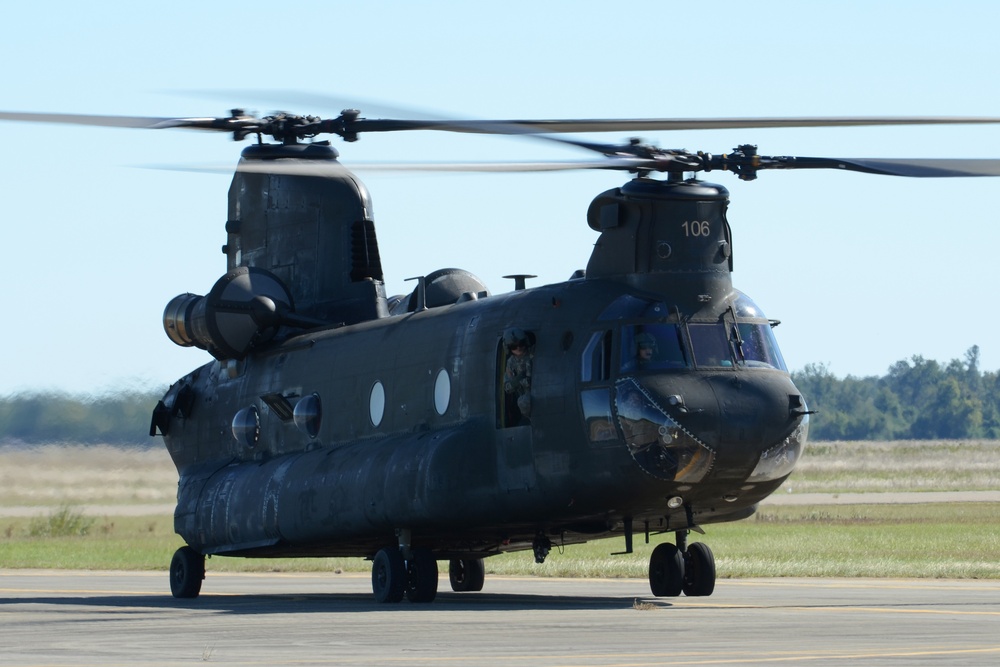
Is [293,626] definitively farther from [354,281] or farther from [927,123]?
[354,281]

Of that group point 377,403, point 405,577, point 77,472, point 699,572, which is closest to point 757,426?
point 699,572

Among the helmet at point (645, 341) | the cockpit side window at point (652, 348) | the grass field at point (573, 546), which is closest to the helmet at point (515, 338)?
the cockpit side window at point (652, 348)

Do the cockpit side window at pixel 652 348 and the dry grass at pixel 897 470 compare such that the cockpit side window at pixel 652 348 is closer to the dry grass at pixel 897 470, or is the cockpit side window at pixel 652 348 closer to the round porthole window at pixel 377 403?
the round porthole window at pixel 377 403

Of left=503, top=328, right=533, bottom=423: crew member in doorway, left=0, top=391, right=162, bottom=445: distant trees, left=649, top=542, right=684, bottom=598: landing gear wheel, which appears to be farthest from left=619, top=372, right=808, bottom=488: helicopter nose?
left=0, top=391, right=162, bottom=445: distant trees

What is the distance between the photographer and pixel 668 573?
75.9ft

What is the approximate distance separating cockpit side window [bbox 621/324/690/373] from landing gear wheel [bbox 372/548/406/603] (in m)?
4.48

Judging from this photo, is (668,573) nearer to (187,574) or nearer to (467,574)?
(467,574)

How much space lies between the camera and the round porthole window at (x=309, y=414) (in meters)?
26.5

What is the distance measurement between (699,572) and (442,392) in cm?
433

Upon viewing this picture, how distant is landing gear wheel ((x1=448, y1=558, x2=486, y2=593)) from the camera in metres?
27.4

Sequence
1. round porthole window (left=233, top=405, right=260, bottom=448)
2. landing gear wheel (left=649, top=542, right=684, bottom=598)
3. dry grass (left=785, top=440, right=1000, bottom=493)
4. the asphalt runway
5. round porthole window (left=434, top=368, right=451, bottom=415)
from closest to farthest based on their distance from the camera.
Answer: the asphalt runway → landing gear wheel (left=649, top=542, right=684, bottom=598) → round porthole window (left=434, top=368, right=451, bottom=415) → round porthole window (left=233, top=405, right=260, bottom=448) → dry grass (left=785, top=440, right=1000, bottom=493)

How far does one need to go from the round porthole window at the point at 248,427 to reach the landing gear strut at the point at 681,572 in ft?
25.7

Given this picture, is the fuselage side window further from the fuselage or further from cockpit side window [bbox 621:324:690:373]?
cockpit side window [bbox 621:324:690:373]

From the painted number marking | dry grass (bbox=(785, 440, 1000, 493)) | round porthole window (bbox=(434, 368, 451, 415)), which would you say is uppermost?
the painted number marking
